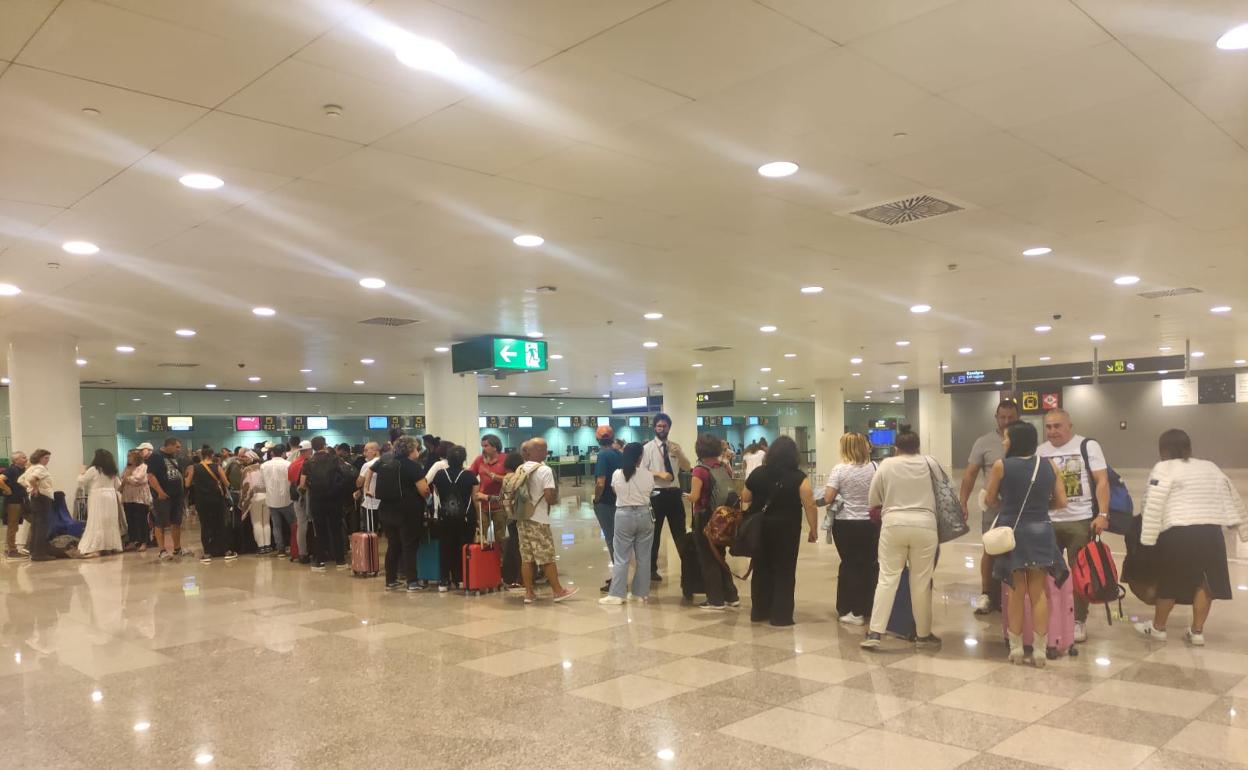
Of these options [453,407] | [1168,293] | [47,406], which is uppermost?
[1168,293]

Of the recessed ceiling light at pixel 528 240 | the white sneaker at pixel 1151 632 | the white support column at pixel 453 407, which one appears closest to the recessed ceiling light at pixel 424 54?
the recessed ceiling light at pixel 528 240

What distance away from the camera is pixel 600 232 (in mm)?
8188

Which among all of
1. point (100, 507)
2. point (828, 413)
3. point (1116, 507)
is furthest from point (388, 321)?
point (828, 413)

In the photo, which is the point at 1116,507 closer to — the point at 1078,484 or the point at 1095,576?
the point at 1078,484

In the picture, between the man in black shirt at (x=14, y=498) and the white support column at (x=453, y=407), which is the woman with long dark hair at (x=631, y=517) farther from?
the man in black shirt at (x=14, y=498)

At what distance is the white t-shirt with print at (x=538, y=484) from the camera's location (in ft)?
26.8

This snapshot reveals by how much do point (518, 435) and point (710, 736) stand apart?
35216 millimetres

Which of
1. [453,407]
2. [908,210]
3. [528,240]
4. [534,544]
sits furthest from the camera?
[453,407]

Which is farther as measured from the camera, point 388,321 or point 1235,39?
point 388,321

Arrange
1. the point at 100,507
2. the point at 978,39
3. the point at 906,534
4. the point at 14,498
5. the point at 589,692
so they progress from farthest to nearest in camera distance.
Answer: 1. the point at 14,498
2. the point at 100,507
3. the point at 906,534
4. the point at 589,692
5. the point at 978,39

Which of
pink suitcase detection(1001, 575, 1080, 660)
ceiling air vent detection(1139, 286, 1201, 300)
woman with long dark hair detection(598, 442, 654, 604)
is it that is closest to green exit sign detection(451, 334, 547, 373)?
woman with long dark hair detection(598, 442, 654, 604)

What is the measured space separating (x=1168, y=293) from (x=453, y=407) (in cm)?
1239

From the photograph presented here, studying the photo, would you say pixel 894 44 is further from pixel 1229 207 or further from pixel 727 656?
pixel 1229 207

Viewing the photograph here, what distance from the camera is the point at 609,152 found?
588cm
